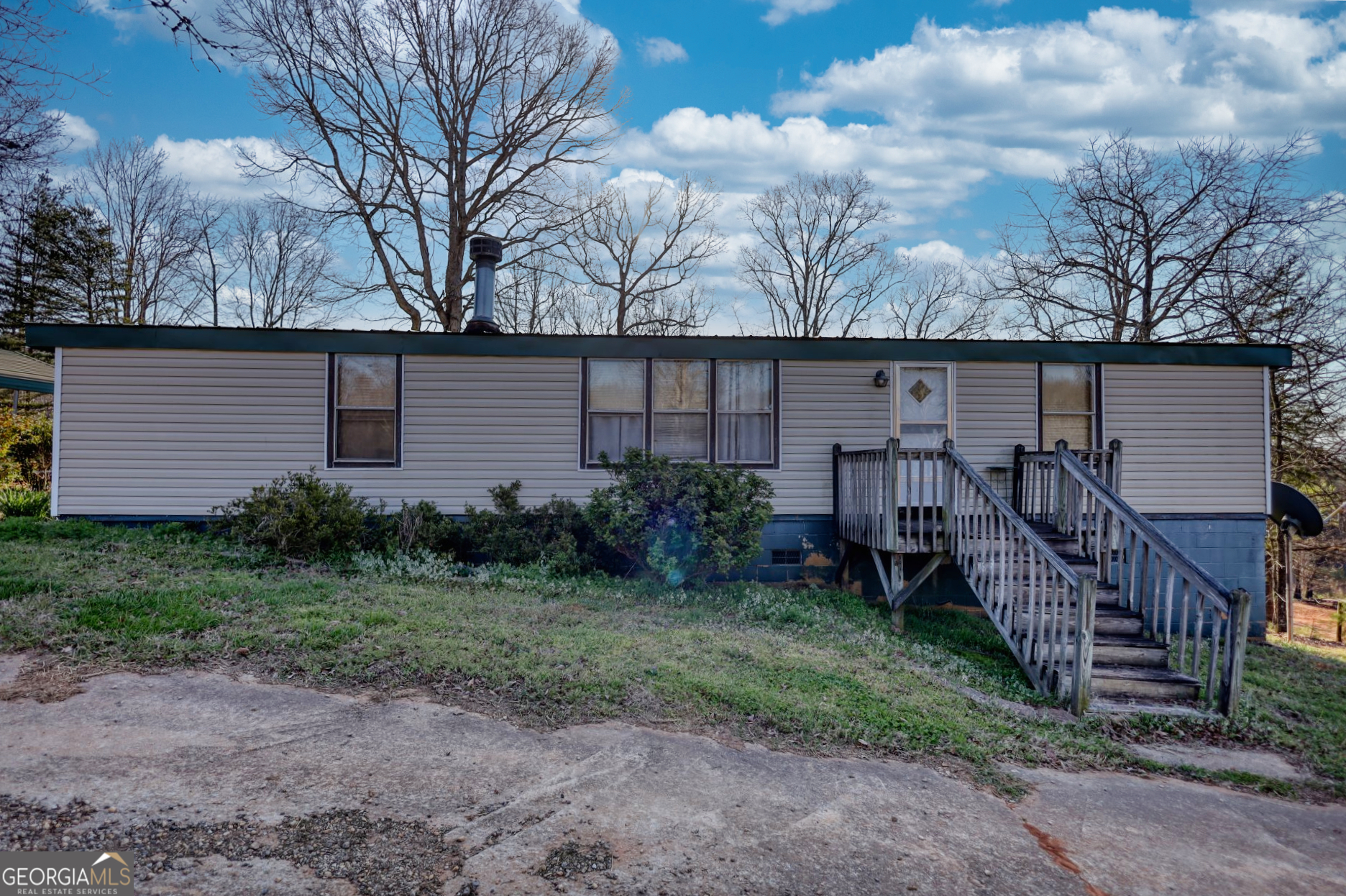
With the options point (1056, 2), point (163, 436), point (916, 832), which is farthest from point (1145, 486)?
point (163, 436)

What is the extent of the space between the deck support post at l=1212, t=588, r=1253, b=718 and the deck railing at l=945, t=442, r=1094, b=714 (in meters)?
0.91

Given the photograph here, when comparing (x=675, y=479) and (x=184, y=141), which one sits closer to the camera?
(x=675, y=479)

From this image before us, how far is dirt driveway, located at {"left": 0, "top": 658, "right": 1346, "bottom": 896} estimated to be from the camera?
9.45ft

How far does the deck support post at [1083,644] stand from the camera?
547 cm

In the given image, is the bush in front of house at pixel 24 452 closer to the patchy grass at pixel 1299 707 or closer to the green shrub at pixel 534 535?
the green shrub at pixel 534 535

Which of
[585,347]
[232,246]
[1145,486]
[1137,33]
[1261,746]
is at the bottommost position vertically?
[1261,746]

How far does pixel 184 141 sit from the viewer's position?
21531 mm

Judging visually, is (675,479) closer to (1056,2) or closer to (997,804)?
(997,804)

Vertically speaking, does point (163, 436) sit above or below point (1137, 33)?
below

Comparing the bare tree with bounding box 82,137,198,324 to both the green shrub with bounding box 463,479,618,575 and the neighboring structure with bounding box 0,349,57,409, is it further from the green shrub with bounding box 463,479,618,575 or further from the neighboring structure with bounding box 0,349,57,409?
the green shrub with bounding box 463,479,618,575

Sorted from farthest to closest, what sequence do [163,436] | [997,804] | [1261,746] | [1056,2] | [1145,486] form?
[1056,2]
[1145,486]
[163,436]
[1261,746]
[997,804]

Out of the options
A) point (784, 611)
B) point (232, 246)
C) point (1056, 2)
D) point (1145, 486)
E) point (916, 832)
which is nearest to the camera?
point (916, 832)

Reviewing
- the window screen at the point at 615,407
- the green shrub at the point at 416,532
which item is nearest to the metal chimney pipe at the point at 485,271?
the window screen at the point at 615,407

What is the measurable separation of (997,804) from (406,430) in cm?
781
